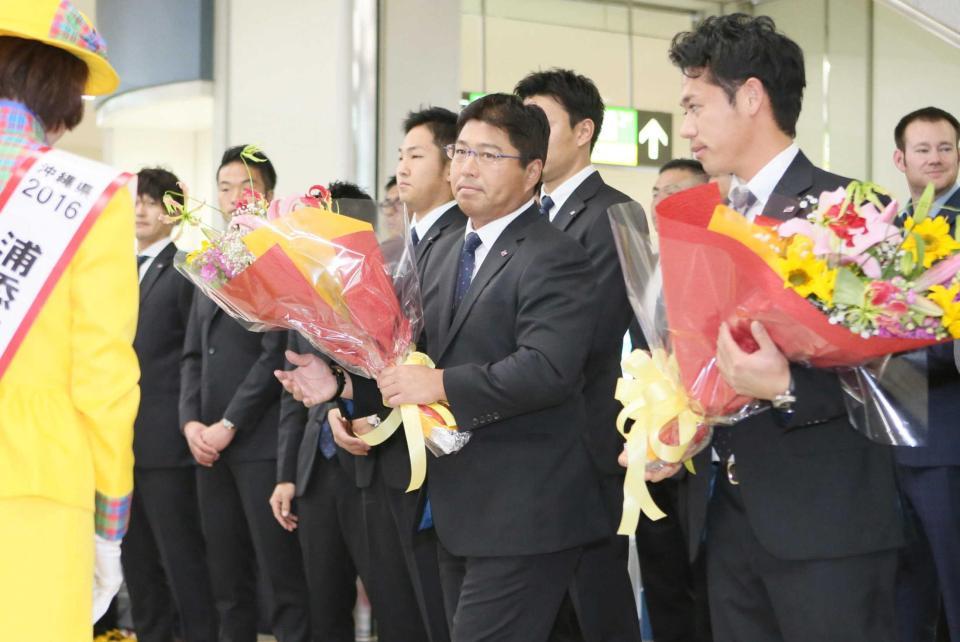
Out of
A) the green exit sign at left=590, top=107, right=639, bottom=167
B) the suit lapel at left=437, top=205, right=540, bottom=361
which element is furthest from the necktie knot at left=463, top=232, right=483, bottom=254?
the green exit sign at left=590, top=107, right=639, bottom=167

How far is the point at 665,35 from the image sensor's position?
339 inches

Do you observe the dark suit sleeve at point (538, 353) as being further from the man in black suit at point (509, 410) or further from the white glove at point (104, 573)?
the white glove at point (104, 573)

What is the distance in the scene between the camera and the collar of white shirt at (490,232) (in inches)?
114

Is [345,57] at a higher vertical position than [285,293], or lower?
higher

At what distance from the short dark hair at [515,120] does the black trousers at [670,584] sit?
1.35 m

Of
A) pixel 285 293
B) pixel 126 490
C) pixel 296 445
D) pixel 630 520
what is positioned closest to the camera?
pixel 126 490

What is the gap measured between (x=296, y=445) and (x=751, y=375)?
89.0 inches

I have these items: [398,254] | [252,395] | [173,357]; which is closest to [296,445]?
[252,395]

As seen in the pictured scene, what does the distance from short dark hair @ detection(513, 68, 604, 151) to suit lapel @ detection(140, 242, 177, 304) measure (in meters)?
1.62

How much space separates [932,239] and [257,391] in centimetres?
260

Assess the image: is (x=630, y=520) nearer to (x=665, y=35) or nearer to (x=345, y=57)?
(x=345, y=57)

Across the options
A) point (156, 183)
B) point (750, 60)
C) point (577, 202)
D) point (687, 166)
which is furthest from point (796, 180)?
point (156, 183)

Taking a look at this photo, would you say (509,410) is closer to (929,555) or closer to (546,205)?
(546,205)

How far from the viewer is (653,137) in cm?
851
